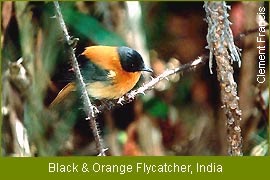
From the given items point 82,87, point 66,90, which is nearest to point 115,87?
point 66,90

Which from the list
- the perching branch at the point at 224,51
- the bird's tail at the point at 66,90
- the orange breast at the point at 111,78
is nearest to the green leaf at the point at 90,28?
the orange breast at the point at 111,78

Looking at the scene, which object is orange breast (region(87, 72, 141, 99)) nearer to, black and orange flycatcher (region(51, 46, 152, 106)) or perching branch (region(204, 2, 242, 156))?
black and orange flycatcher (region(51, 46, 152, 106))

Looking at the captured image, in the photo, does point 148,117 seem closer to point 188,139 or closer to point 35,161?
point 188,139

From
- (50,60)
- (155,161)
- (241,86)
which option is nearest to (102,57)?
(50,60)

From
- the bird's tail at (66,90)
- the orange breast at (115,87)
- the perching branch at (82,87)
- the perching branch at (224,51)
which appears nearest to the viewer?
the perching branch at (82,87)

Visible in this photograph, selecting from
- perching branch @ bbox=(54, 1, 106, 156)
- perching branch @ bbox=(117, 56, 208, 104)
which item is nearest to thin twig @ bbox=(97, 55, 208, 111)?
perching branch @ bbox=(117, 56, 208, 104)

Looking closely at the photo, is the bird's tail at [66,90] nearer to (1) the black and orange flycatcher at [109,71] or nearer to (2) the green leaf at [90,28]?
(1) the black and orange flycatcher at [109,71]

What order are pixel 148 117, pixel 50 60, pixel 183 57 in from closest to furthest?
pixel 50 60 < pixel 183 57 < pixel 148 117

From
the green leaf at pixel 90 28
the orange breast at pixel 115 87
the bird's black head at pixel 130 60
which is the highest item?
the green leaf at pixel 90 28
